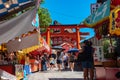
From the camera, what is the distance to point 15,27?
7723 mm

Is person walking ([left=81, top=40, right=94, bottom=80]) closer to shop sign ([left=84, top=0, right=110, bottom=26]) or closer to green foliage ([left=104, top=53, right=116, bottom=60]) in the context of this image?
green foliage ([left=104, top=53, right=116, bottom=60])

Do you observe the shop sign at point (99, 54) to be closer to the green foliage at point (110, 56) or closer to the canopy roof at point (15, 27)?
Answer: the green foliage at point (110, 56)

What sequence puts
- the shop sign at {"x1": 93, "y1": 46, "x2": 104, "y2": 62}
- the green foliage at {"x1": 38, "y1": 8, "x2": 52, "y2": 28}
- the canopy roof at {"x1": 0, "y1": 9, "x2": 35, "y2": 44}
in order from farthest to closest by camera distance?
the green foliage at {"x1": 38, "y1": 8, "x2": 52, "y2": 28}, the shop sign at {"x1": 93, "y1": 46, "x2": 104, "y2": 62}, the canopy roof at {"x1": 0, "y1": 9, "x2": 35, "y2": 44}

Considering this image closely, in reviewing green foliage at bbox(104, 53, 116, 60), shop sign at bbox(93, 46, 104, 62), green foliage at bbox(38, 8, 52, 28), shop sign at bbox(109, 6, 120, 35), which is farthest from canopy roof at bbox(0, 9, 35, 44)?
green foliage at bbox(38, 8, 52, 28)

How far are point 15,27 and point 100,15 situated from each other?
476cm

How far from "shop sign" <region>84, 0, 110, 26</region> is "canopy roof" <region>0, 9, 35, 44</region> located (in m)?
3.88

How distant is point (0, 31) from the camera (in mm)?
7570

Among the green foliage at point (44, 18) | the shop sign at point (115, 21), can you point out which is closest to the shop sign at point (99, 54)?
the shop sign at point (115, 21)

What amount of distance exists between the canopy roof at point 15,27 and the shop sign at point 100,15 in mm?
3876

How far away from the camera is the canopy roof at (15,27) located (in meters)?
7.54

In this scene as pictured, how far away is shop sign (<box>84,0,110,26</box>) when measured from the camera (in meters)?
11.2

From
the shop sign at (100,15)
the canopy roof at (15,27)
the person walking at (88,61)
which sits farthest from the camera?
the person walking at (88,61)

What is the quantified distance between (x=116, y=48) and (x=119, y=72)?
5.83 feet

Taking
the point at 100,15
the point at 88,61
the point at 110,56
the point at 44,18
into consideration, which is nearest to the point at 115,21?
the point at 100,15
